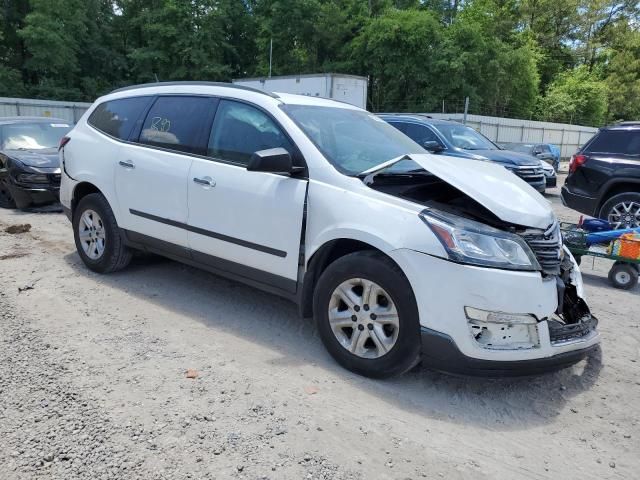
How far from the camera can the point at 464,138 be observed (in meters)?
11.6

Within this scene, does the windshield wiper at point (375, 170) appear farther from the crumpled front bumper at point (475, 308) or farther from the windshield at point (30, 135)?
the windshield at point (30, 135)

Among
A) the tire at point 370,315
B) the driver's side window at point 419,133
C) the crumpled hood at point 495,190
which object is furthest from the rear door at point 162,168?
the driver's side window at point 419,133

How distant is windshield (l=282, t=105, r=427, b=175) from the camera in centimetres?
401

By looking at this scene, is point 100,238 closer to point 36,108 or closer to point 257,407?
point 257,407

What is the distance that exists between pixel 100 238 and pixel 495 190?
3.89m

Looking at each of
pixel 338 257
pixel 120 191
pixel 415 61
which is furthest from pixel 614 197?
pixel 415 61

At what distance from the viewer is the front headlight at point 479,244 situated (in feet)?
10.6

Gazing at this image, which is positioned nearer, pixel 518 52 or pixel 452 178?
pixel 452 178

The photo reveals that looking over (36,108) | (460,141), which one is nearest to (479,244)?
(460,141)

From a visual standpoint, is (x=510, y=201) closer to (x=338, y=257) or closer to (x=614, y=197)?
(x=338, y=257)

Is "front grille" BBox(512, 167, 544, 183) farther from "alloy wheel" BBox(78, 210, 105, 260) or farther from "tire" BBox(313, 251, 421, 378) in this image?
"tire" BBox(313, 251, 421, 378)

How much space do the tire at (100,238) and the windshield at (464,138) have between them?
24.8 ft

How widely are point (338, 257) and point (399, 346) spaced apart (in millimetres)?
804

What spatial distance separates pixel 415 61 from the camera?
37.9 m
